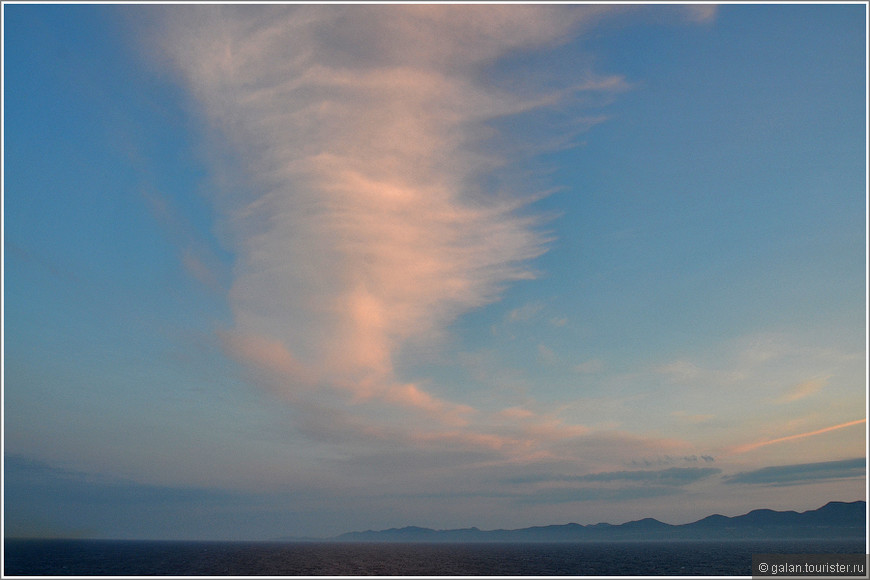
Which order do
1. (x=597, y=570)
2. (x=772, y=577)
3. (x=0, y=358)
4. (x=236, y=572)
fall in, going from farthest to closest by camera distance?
(x=597, y=570)
(x=236, y=572)
(x=772, y=577)
(x=0, y=358)

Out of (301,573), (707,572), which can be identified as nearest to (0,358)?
(301,573)

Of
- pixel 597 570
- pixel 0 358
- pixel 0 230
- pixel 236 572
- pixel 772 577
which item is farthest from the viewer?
pixel 597 570

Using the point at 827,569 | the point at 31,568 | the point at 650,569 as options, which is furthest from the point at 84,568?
the point at 827,569

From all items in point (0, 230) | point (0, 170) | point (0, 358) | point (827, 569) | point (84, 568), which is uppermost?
point (0, 170)

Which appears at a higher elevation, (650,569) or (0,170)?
(0,170)

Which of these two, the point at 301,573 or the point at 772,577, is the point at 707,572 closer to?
the point at 772,577

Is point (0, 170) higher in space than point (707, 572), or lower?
higher

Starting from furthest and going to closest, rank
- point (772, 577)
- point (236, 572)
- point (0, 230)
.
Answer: point (236, 572) → point (772, 577) → point (0, 230)

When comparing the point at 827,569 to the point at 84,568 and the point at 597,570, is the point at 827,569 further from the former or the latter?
the point at 84,568

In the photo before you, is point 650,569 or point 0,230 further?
point 650,569
